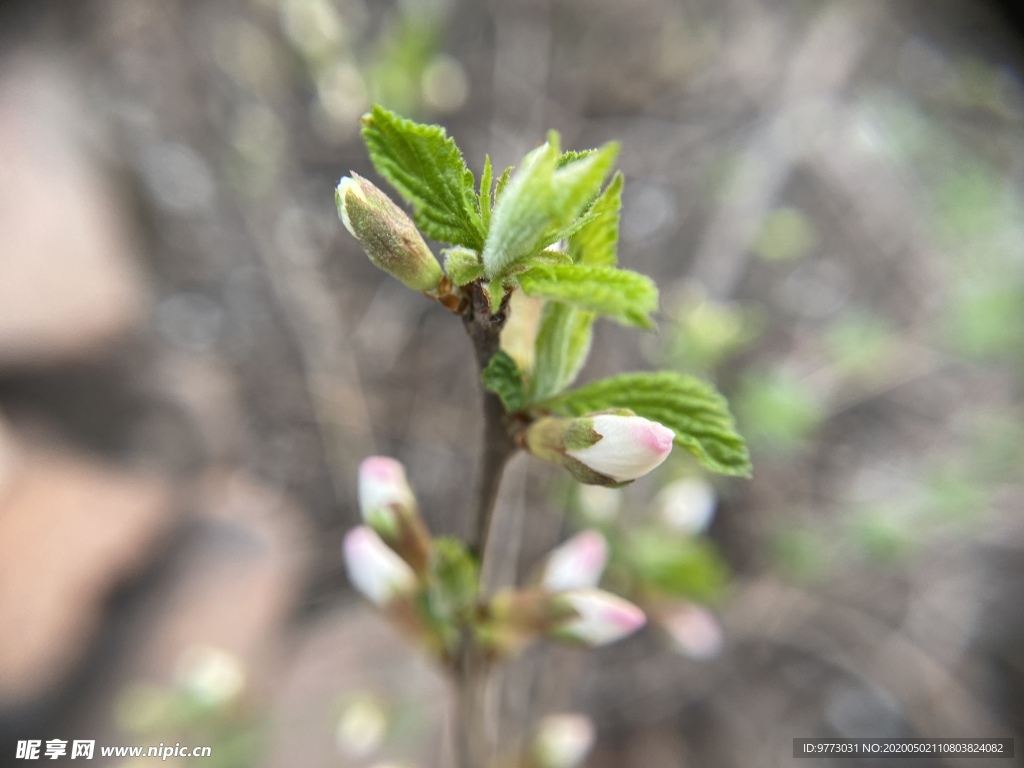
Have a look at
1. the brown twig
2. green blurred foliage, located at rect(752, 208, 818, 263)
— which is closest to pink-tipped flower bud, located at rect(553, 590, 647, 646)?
the brown twig

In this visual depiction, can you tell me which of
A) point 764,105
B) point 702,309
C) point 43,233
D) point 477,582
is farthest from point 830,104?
point 43,233

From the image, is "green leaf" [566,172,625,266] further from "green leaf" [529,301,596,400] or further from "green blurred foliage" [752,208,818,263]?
"green blurred foliage" [752,208,818,263]

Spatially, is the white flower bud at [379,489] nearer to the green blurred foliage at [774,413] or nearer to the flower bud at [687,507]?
the flower bud at [687,507]

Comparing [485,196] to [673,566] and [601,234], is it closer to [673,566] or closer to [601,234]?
[601,234]

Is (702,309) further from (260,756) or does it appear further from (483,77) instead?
(260,756)

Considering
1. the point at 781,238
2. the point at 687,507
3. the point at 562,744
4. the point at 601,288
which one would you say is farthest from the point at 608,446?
the point at 781,238

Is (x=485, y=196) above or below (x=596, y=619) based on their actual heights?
above
